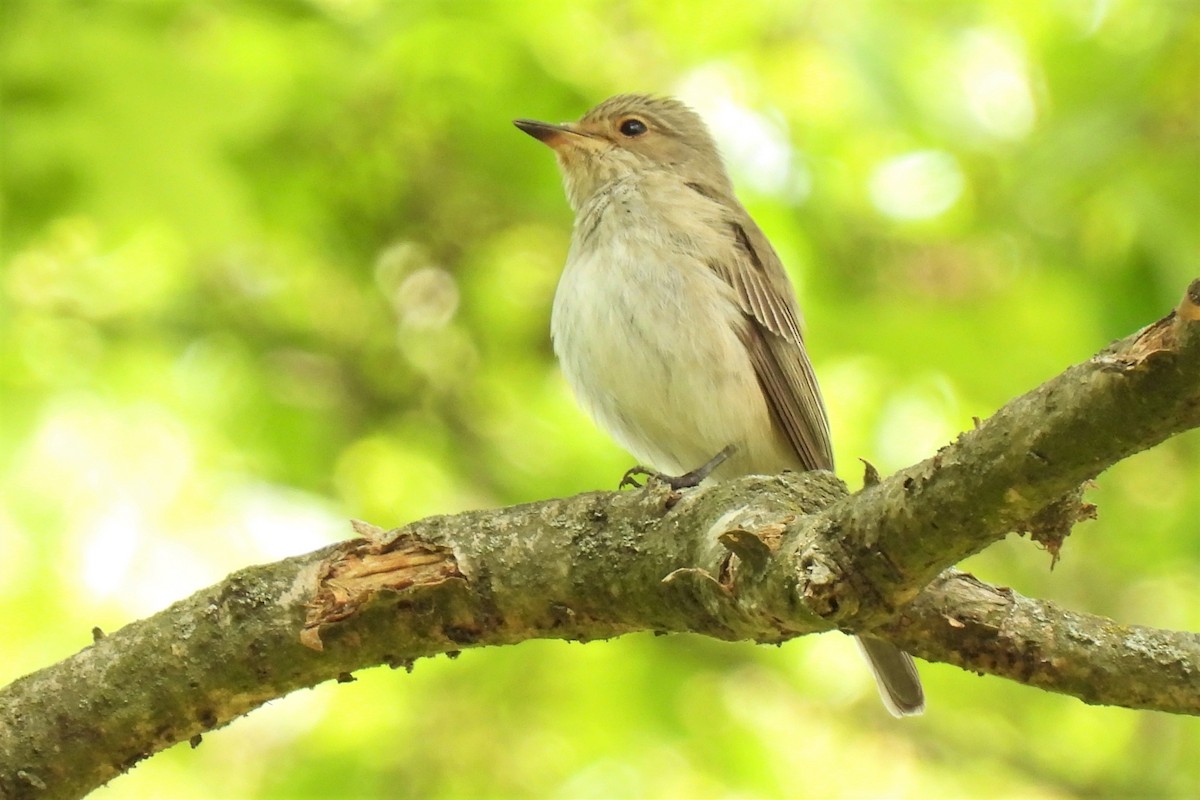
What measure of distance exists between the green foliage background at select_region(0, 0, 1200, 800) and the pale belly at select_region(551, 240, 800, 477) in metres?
0.58

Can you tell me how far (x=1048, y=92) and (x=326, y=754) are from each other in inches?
171

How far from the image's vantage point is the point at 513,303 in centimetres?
707

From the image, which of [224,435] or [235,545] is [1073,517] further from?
[235,545]

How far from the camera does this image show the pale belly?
5457mm

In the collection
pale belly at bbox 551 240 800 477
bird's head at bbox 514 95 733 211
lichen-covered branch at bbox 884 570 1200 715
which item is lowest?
lichen-covered branch at bbox 884 570 1200 715

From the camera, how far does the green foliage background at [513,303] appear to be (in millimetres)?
4855

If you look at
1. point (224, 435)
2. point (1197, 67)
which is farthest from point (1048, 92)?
point (224, 435)

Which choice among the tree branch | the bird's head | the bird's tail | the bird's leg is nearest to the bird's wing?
the bird's leg

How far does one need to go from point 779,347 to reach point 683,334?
561 millimetres

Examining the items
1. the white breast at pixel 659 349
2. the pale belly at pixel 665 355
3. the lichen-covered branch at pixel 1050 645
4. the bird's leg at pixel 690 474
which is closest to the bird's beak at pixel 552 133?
the white breast at pixel 659 349

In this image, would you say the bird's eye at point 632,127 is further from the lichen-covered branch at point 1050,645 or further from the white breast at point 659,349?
the lichen-covered branch at point 1050,645

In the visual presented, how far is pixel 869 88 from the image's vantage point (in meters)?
5.28

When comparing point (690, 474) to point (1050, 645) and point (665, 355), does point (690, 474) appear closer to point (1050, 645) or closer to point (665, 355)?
point (665, 355)

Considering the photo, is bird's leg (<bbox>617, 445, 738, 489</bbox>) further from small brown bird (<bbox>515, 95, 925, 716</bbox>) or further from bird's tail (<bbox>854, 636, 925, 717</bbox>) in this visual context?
bird's tail (<bbox>854, 636, 925, 717</bbox>)
